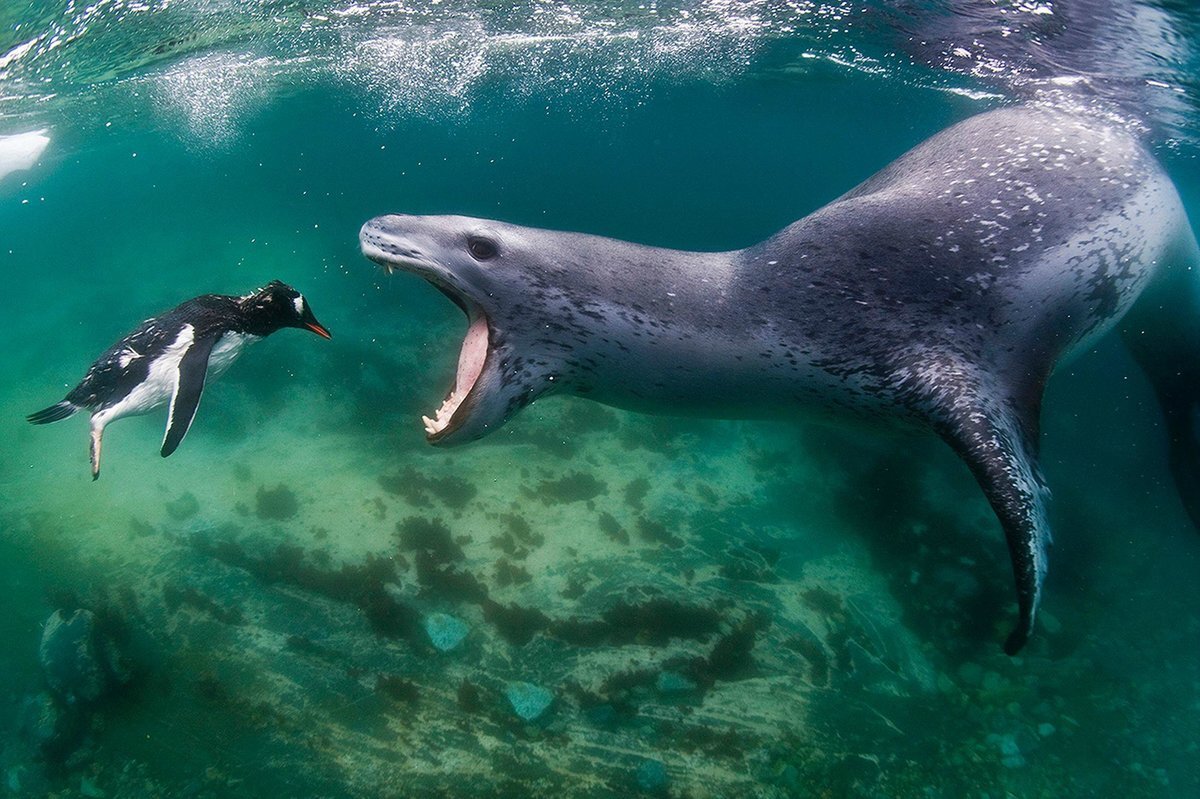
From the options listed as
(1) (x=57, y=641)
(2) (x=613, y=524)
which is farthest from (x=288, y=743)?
(2) (x=613, y=524)

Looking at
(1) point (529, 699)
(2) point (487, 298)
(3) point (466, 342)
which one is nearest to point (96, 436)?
(3) point (466, 342)

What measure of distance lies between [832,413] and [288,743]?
12.9 ft

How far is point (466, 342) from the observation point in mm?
2910

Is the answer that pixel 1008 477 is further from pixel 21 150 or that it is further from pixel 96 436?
pixel 21 150

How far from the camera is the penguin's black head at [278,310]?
13.8 feet

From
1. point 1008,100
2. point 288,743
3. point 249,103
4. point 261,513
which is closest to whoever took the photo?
point 288,743

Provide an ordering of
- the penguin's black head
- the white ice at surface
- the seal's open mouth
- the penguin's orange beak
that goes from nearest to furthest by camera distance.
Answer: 1. the seal's open mouth
2. the penguin's orange beak
3. the penguin's black head
4. the white ice at surface

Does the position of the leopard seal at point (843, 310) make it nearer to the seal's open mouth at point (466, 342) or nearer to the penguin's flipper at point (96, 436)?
the seal's open mouth at point (466, 342)

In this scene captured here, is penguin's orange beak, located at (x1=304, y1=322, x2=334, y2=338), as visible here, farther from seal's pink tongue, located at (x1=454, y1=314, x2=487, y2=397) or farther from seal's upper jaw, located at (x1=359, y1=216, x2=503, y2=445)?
seal's upper jaw, located at (x1=359, y1=216, x2=503, y2=445)

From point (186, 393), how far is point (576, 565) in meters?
3.02

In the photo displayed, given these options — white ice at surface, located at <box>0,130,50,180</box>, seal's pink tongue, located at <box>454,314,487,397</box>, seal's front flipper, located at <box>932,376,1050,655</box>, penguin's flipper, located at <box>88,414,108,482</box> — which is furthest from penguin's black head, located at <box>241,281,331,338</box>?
white ice at surface, located at <box>0,130,50,180</box>

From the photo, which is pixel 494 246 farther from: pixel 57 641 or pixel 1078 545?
pixel 1078 545

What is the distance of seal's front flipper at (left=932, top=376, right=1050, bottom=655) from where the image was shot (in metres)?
2.47

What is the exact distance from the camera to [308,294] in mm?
10562
